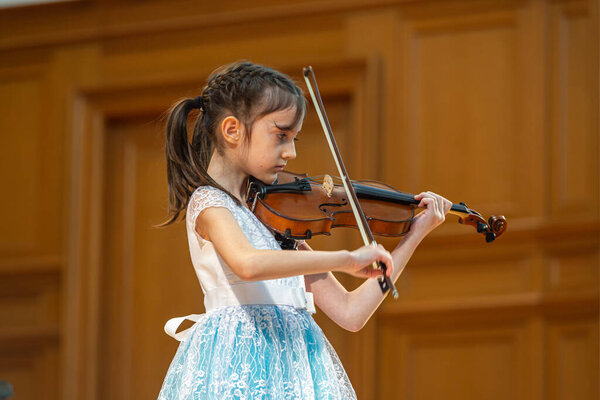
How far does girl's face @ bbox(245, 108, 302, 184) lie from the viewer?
5.69 ft

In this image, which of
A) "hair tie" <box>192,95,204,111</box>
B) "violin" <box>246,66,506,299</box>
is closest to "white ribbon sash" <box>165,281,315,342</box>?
"violin" <box>246,66,506,299</box>

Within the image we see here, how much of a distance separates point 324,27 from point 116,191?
1.16m

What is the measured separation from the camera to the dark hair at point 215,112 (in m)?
1.76

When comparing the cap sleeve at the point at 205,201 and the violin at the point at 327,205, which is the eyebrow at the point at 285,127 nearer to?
the violin at the point at 327,205

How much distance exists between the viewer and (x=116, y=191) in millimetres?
4066

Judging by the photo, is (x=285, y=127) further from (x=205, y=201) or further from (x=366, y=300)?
(x=366, y=300)

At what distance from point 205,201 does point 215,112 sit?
22cm

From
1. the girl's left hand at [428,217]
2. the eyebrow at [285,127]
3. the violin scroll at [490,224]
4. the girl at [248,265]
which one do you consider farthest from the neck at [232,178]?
the violin scroll at [490,224]

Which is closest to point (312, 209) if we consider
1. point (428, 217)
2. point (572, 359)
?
point (428, 217)

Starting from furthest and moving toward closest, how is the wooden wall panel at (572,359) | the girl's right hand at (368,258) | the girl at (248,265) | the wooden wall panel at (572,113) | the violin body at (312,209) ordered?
the wooden wall panel at (572,113)
the wooden wall panel at (572,359)
the violin body at (312,209)
the girl at (248,265)
the girl's right hand at (368,258)

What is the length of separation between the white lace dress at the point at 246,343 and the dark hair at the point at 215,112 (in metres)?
0.08

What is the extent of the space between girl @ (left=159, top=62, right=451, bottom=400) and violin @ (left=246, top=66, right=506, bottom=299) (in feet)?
0.11

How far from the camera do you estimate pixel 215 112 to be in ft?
6.03

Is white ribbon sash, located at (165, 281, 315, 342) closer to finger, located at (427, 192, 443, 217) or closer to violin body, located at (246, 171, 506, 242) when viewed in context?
violin body, located at (246, 171, 506, 242)
